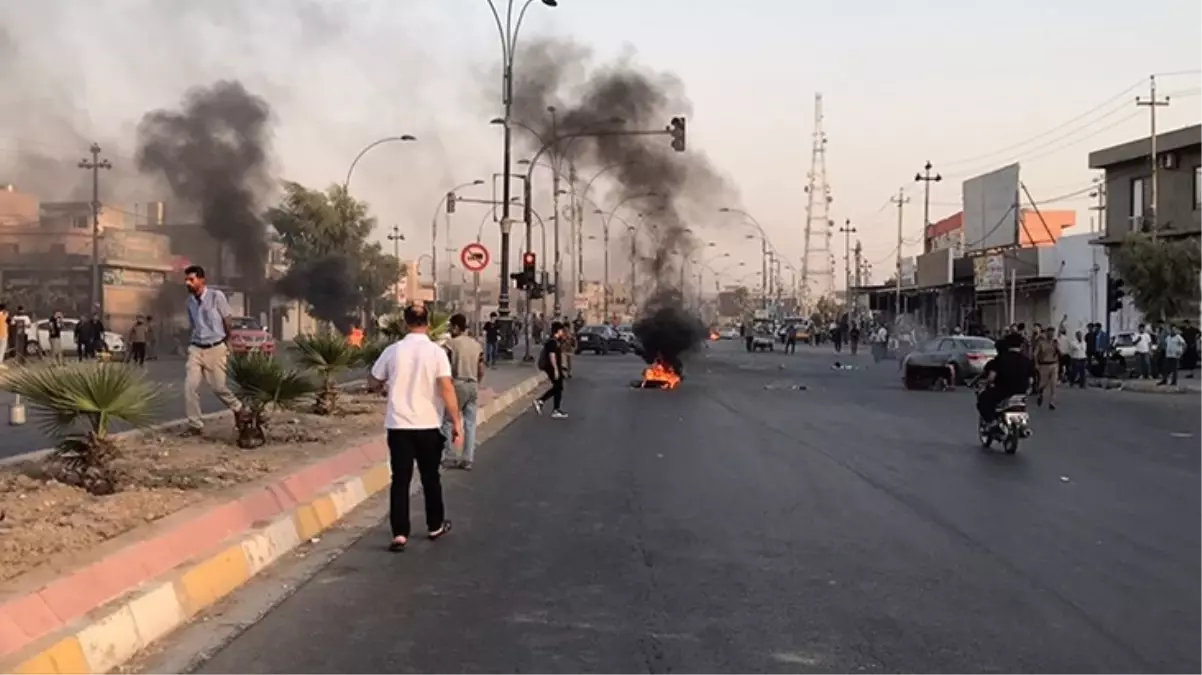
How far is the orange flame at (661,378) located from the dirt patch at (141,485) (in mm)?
15881

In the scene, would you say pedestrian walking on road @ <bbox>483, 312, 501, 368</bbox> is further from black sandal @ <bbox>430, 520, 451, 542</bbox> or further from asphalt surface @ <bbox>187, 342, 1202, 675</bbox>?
black sandal @ <bbox>430, 520, 451, 542</bbox>

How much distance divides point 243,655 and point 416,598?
1402mm

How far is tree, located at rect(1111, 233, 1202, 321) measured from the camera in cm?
3866

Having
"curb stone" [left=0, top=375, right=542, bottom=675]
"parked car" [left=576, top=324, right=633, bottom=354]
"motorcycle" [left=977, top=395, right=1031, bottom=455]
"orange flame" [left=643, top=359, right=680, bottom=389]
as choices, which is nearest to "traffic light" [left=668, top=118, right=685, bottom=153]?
"orange flame" [left=643, top=359, right=680, bottom=389]

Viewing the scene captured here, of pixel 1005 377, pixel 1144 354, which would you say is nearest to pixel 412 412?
pixel 1005 377

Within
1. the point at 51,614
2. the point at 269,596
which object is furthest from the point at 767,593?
the point at 51,614

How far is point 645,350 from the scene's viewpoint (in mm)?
36750

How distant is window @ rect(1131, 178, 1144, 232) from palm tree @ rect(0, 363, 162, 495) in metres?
45.1

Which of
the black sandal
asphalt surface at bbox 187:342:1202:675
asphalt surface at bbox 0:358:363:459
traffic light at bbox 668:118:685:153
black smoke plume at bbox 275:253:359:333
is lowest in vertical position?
asphalt surface at bbox 187:342:1202:675

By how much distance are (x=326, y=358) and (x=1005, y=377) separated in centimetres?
896

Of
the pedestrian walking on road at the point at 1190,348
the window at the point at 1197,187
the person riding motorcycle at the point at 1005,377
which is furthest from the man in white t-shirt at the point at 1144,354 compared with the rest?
the person riding motorcycle at the point at 1005,377

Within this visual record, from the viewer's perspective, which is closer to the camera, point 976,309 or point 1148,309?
point 1148,309

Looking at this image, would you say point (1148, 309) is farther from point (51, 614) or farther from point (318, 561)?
point (51, 614)

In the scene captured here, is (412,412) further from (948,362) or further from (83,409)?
(948,362)
